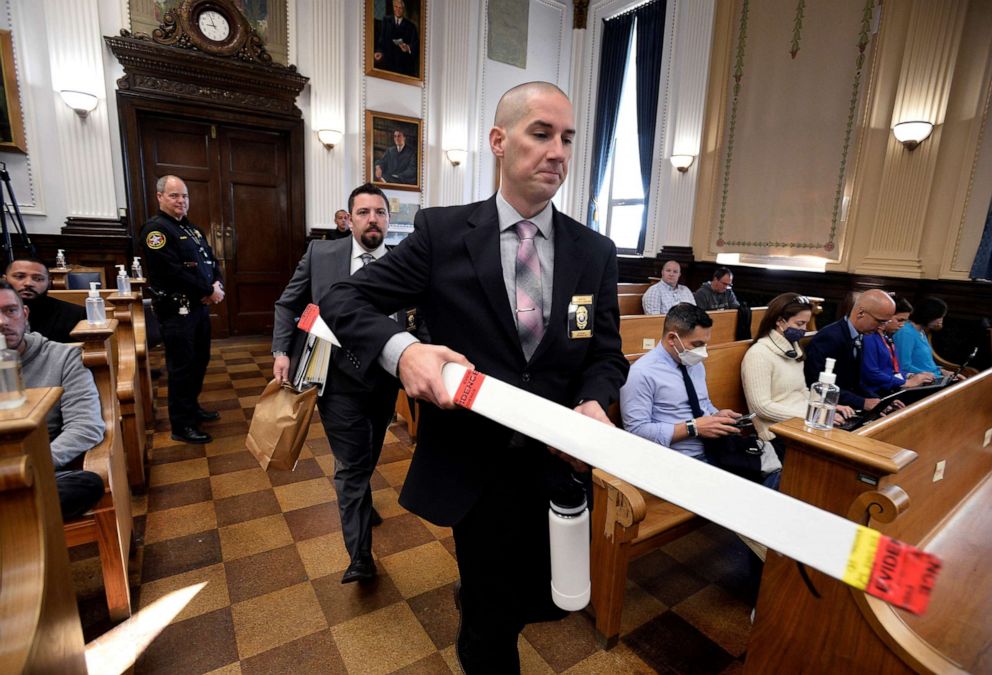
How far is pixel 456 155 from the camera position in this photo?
7.77m

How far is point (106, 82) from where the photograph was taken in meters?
5.66

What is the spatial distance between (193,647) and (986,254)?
711 centimetres

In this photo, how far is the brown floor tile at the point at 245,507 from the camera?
8.96 feet

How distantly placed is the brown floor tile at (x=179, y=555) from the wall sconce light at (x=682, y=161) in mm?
7200

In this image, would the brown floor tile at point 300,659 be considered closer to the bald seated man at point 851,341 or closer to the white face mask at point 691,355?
the white face mask at point 691,355

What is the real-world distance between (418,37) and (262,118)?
260 cm

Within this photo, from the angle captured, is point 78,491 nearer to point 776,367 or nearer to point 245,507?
point 245,507

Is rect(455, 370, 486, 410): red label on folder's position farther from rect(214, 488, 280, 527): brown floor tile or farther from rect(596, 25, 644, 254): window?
rect(596, 25, 644, 254): window

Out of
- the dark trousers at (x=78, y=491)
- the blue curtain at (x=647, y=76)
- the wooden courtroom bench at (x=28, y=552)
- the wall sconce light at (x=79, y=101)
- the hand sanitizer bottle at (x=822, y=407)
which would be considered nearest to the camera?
the wooden courtroom bench at (x=28, y=552)

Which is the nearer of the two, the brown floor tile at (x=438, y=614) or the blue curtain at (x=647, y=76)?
the brown floor tile at (x=438, y=614)

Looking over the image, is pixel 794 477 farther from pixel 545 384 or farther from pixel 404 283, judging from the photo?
pixel 404 283

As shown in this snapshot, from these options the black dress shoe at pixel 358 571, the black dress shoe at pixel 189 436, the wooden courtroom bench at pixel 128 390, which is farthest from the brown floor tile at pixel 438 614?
the black dress shoe at pixel 189 436

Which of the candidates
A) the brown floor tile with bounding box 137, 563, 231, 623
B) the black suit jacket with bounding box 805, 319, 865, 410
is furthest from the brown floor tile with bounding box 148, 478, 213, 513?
the black suit jacket with bounding box 805, 319, 865, 410

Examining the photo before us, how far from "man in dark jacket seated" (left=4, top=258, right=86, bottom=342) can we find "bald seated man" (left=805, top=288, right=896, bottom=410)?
4437mm
